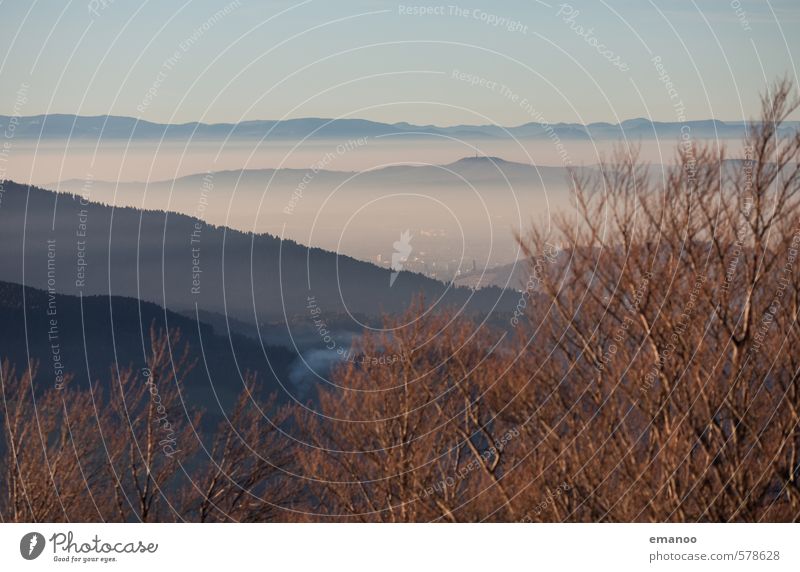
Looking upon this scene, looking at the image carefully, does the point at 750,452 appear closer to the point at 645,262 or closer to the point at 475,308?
the point at 645,262

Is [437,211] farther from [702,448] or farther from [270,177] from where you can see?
[702,448]

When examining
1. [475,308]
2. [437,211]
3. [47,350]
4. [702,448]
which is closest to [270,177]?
[437,211]

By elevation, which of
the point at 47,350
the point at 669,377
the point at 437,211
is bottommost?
the point at 47,350

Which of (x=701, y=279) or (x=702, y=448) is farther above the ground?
(x=701, y=279)

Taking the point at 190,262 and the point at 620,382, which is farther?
the point at 190,262

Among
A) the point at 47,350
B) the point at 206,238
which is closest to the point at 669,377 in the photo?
the point at 206,238
